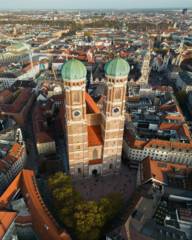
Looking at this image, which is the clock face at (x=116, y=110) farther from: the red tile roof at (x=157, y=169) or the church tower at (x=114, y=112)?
the red tile roof at (x=157, y=169)

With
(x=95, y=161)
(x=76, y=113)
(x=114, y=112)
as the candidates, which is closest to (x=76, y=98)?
(x=76, y=113)

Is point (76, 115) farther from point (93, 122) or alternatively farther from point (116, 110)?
point (93, 122)

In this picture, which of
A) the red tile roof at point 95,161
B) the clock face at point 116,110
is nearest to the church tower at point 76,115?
the red tile roof at point 95,161

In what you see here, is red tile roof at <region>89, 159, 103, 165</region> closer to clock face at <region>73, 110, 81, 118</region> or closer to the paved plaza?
the paved plaza

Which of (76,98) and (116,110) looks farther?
(116,110)

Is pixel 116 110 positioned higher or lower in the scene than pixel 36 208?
higher

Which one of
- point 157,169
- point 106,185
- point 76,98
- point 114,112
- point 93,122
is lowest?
point 106,185

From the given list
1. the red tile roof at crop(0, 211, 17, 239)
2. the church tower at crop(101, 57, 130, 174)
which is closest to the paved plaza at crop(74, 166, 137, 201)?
the church tower at crop(101, 57, 130, 174)

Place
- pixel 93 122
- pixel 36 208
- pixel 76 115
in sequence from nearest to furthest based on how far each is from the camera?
pixel 36 208
pixel 76 115
pixel 93 122
